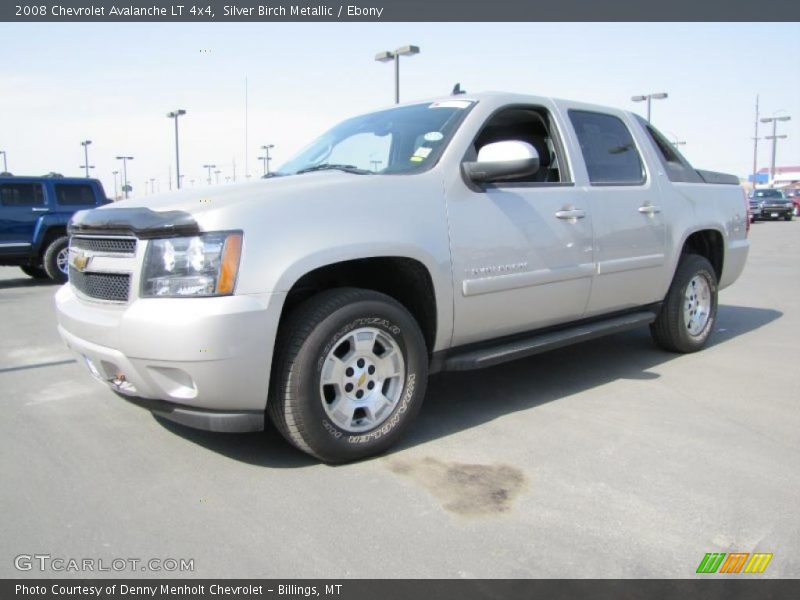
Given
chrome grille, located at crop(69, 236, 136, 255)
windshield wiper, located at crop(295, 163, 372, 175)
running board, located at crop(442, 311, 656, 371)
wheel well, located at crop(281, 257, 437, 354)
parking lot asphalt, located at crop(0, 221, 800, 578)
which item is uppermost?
windshield wiper, located at crop(295, 163, 372, 175)

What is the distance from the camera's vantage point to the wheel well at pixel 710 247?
5.72m

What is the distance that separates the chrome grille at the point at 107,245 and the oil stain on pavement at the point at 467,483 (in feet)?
5.24

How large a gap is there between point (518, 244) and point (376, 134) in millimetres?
1141

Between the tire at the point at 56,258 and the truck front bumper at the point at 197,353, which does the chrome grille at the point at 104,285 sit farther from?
the tire at the point at 56,258

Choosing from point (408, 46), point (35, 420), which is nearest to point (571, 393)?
point (35, 420)

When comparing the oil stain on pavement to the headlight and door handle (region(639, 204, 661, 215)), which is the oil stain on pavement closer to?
the headlight

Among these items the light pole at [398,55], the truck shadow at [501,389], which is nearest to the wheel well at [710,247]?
the truck shadow at [501,389]

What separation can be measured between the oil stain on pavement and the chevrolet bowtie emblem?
1787mm

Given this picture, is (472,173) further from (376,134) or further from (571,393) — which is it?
(571,393)

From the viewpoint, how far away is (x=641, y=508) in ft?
9.20

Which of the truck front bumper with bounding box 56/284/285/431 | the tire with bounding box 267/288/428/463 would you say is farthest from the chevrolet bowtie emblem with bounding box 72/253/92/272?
the tire with bounding box 267/288/428/463

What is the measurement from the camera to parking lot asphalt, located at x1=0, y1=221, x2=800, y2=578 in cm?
248
